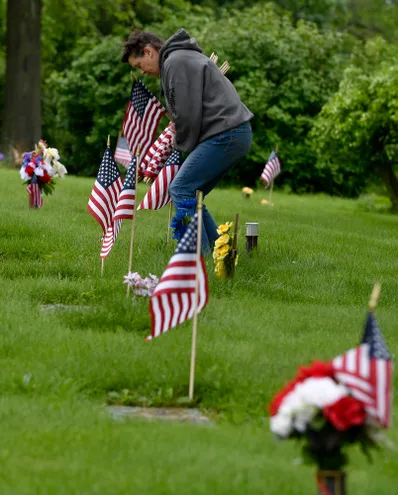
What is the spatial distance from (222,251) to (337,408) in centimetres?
522

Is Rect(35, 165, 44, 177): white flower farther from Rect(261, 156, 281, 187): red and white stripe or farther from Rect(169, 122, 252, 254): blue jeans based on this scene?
Rect(261, 156, 281, 187): red and white stripe

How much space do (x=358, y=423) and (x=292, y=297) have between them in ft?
16.9

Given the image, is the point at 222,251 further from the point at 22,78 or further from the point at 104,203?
the point at 22,78

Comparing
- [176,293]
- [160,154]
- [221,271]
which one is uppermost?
[160,154]

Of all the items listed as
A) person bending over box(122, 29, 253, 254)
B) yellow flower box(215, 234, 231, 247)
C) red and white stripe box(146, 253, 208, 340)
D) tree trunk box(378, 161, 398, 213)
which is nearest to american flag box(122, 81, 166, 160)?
person bending over box(122, 29, 253, 254)

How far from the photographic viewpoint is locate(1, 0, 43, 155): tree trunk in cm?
2491

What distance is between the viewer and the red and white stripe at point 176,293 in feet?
20.1

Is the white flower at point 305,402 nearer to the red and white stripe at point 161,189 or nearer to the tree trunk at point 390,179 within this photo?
the red and white stripe at point 161,189

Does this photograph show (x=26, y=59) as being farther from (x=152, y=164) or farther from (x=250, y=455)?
(x=250, y=455)

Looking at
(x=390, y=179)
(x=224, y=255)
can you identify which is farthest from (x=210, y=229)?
(x=390, y=179)

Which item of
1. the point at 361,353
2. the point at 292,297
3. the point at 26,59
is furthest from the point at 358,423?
the point at 26,59

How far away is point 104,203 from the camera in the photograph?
9469 millimetres

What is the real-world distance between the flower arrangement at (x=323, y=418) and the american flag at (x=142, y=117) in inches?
304

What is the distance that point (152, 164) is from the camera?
10836 millimetres
